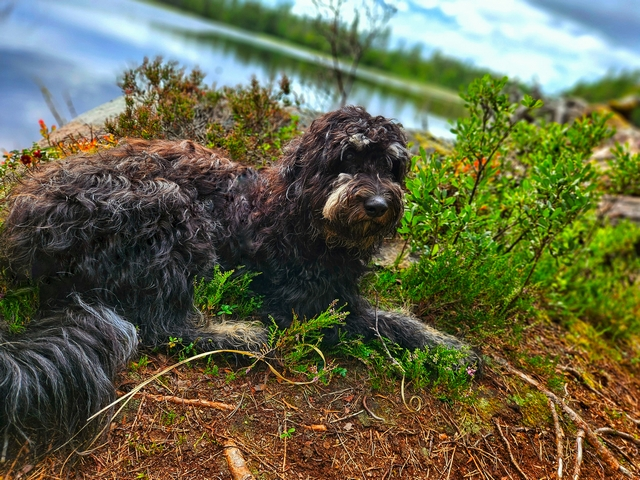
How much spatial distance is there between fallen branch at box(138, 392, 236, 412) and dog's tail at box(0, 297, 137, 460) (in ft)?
0.80

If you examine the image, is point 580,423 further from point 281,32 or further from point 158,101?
point 281,32

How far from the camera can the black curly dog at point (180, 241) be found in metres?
2.77

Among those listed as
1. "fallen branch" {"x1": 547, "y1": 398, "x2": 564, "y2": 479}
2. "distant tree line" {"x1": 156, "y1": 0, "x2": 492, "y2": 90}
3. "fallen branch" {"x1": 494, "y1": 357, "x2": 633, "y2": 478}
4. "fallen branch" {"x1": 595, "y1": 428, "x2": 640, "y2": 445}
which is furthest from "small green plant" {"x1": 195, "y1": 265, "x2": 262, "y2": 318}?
"distant tree line" {"x1": 156, "y1": 0, "x2": 492, "y2": 90}

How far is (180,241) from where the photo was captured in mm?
3383

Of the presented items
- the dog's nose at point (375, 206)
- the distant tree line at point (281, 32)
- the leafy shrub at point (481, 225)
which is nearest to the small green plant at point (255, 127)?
the leafy shrub at point (481, 225)

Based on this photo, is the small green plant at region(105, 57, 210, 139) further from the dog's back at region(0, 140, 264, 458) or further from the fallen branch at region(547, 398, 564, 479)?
the fallen branch at region(547, 398, 564, 479)

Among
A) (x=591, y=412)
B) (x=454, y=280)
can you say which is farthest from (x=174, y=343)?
(x=591, y=412)

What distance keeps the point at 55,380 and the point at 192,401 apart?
29.0 inches

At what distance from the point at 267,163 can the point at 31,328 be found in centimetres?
295

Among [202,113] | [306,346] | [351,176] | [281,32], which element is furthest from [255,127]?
[281,32]

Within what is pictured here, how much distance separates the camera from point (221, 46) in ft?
68.8

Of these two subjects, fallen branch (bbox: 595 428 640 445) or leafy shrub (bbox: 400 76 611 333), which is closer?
fallen branch (bbox: 595 428 640 445)

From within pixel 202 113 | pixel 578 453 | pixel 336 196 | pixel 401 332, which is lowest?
pixel 578 453

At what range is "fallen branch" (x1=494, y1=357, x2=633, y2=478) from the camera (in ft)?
11.3
